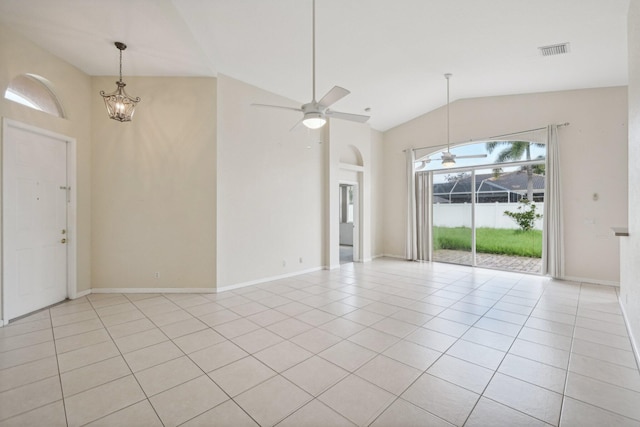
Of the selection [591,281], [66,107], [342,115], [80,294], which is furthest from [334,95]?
[591,281]

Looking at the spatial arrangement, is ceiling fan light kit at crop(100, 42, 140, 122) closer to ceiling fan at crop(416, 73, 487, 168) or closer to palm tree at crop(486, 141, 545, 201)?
ceiling fan at crop(416, 73, 487, 168)

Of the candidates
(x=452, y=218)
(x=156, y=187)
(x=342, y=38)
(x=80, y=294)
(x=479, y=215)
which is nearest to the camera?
(x=342, y=38)

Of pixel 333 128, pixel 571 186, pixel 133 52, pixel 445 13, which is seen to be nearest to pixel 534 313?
pixel 571 186

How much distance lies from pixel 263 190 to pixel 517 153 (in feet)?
18.4

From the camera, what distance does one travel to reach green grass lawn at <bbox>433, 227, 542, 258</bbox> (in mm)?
6520

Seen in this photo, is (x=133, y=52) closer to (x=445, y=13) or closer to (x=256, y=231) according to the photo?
(x=256, y=231)

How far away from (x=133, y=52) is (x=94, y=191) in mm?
2317

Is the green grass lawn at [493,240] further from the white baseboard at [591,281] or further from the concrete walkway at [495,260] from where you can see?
the white baseboard at [591,281]

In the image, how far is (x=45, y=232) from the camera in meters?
4.19

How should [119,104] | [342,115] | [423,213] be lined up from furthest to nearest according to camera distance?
1. [423,213]
2. [119,104]
3. [342,115]

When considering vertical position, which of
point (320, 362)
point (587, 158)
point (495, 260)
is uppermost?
point (587, 158)

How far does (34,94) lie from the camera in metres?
4.00

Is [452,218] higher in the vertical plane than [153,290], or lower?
higher

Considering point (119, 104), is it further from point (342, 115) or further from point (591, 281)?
point (591, 281)
